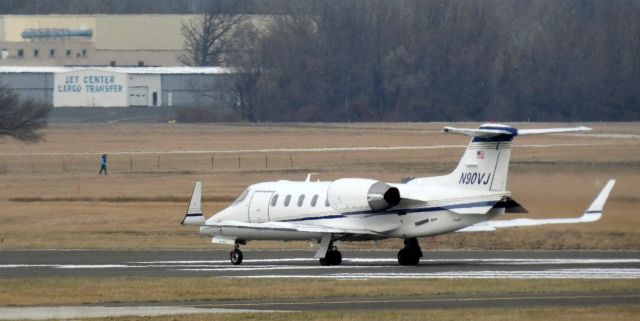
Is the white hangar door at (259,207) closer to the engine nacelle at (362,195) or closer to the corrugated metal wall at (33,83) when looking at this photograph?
the engine nacelle at (362,195)

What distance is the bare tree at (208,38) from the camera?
15612cm

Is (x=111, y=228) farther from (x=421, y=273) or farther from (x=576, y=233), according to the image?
(x=421, y=273)

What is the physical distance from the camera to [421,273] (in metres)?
36.6

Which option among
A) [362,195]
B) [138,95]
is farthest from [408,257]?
[138,95]

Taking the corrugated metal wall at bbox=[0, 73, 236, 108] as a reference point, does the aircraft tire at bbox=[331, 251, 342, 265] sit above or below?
below

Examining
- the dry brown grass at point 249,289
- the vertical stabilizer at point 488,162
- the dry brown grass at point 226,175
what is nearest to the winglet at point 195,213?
the dry brown grass at point 249,289

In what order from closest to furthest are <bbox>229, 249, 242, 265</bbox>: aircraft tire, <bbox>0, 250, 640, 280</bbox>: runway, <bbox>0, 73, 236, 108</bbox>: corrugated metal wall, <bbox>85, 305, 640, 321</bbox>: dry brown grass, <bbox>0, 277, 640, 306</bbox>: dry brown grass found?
<bbox>85, 305, 640, 321</bbox>: dry brown grass < <bbox>0, 277, 640, 306</bbox>: dry brown grass < <bbox>0, 250, 640, 280</bbox>: runway < <bbox>229, 249, 242, 265</bbox>: aircraft tire < <bbox>0, 73, 236, 108</bbox>: corrugated metal wall

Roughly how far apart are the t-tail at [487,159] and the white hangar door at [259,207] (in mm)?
5908

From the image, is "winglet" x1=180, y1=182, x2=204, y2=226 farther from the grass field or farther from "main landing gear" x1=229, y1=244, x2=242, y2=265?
the grass field

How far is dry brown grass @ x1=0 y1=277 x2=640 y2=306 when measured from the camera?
30.8 meters

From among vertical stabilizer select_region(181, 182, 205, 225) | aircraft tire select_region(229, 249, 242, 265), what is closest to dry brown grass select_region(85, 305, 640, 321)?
aircraft tire select_region(229, 249, 242, 265)

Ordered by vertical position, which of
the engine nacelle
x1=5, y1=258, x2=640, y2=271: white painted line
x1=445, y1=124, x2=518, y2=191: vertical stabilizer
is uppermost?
x1=445, y1=124, x2=518, y2=191: vertical stabilizer

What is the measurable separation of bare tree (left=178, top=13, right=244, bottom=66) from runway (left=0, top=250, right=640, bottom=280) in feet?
359

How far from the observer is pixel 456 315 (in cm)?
2686
